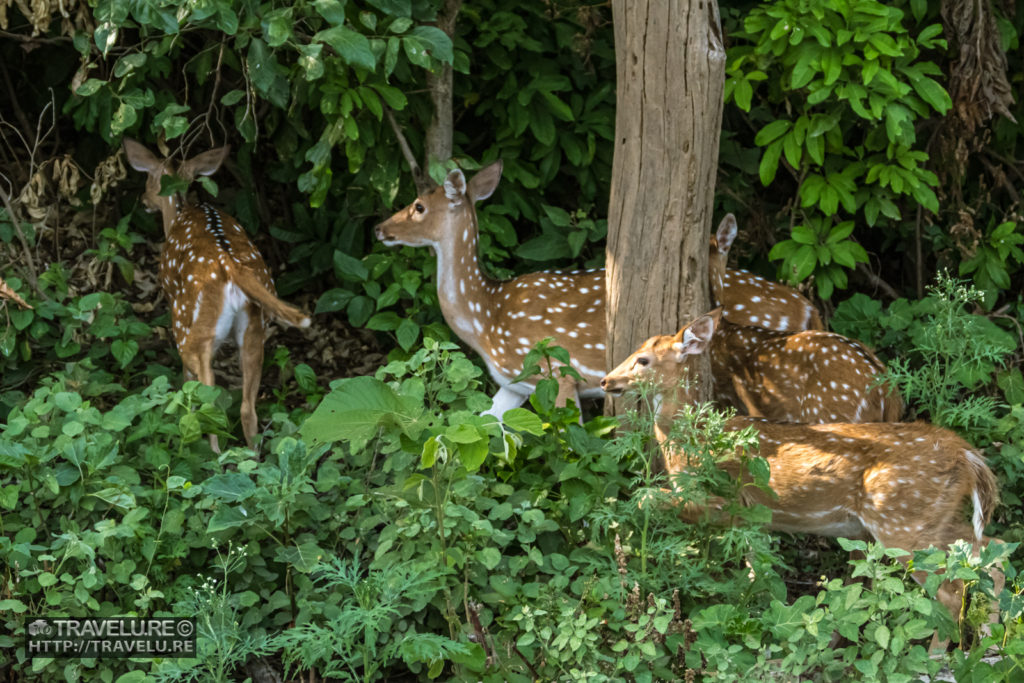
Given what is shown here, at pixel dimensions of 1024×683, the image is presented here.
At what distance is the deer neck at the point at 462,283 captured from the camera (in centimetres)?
690

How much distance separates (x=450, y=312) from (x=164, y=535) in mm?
2364

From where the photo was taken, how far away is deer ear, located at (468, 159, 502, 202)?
7047 mm

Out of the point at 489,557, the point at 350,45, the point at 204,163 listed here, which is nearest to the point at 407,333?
the point at 204,163

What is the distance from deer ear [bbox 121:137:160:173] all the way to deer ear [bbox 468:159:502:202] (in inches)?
81.1

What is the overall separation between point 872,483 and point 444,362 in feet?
6.10

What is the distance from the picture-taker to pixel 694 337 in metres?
5.50

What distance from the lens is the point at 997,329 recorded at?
23.0 ft

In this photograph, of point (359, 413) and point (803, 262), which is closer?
point (359, 413)

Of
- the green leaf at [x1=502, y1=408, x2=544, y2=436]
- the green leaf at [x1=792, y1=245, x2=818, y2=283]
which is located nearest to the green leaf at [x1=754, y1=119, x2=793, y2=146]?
the green leaf at [x1=792, y1=245, x2=818, y2=283]

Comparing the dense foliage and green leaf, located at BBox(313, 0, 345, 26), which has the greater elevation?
green leaf, located at BBox(313, 0, 345, 26)

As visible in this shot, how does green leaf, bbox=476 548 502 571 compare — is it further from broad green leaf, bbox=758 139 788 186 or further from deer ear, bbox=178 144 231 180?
deer ear, bbox=178 144 231 180

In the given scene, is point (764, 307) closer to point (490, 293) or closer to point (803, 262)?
point (803, 262)

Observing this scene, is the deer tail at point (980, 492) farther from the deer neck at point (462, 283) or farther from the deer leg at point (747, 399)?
the deer neck at point (462, 283)

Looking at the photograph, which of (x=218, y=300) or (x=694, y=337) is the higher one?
(x=694, y=337)
